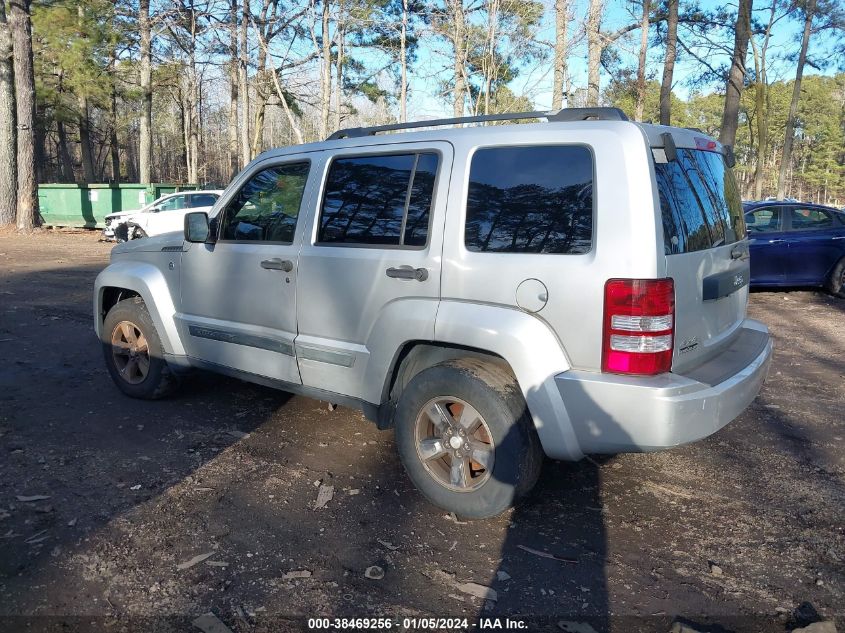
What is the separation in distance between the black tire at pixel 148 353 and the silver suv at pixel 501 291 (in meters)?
0.91

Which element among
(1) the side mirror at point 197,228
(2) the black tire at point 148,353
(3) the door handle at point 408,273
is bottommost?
(2) the black tire at point 148,353

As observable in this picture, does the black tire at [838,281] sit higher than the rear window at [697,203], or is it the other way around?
the rear window at [697,203]

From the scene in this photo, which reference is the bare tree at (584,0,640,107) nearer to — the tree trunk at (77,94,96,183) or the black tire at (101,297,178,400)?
the black tire at (101,297,178,400)

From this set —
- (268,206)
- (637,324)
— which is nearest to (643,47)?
(268,206)

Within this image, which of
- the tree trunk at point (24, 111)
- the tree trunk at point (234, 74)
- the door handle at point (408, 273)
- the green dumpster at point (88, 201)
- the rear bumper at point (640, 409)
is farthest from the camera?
the tree trunk at point (234, 74)

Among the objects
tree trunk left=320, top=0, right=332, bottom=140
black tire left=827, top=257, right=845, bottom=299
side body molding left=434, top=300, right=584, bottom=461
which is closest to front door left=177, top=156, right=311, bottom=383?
side body molding left=434, top=300, right=584, bottom=461

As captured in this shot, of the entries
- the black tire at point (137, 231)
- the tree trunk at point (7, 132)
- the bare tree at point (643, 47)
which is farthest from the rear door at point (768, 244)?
the tree trunk at point (7, 132)

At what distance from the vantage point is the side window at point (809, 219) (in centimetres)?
1084

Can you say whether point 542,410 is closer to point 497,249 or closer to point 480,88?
point 497,249

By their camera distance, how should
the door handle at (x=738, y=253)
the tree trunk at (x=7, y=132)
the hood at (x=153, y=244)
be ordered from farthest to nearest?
1. the tree trunk at (x=7, y=132)
2. the hood at (x=153, y=244)
3. the door handle at (x=738, y=253)

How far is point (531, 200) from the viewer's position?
10.7ft

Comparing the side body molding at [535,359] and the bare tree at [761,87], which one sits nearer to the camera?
the side body molding at [535,359]

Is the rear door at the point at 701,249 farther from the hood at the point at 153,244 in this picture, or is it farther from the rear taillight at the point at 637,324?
the hood at the point at 153,244

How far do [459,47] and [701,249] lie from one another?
23.9 meters
